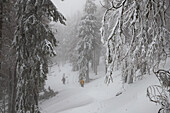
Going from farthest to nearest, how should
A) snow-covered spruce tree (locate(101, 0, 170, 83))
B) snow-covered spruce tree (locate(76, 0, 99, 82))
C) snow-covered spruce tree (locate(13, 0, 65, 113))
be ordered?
snow-covered spruce tree (locate(76, 0, 99, 82)) < snow-covered spruce tree (locate(13, 0, 65, 113)) < snow-covered spruce tree (locate(101, 0, 170, 83))

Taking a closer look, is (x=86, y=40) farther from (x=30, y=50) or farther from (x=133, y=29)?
(x=133, y=29)

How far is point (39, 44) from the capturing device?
7301 mm

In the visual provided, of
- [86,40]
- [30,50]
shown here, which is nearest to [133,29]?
[30,50]

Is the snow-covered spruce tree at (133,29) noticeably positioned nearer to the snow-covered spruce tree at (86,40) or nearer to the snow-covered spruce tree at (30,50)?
the snow-covered spruce tree at (30,50)

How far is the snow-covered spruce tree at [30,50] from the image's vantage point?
7.20 meters

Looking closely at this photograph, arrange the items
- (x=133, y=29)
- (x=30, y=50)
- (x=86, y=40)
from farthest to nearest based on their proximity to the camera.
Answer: (x=86, y=40)
(x=30, y=50)
(x=133, y=29)

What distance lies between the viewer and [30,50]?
747 centimetres

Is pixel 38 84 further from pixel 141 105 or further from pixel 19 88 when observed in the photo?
pixel 141 105

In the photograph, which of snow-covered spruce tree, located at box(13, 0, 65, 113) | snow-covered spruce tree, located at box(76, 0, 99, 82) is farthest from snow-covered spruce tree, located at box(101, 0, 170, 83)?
snow-covered spruce tree, located at box(76, 0, 99, 82)

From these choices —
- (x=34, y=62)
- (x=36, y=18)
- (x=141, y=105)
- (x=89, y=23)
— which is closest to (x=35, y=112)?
(x=34, y=62)

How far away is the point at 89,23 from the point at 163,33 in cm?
2051

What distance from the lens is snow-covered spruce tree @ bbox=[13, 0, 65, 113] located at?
7199 millimetres

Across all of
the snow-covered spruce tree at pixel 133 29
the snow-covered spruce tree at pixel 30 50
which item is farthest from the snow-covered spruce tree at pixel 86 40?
the snow-covered spruce tree at pixel 133 29

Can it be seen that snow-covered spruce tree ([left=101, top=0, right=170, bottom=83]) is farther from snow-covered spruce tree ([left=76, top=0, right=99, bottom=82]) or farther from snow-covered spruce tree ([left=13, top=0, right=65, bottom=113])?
snow-covered spruce tree ([left=76, top=0, right=99, bottom=82])
